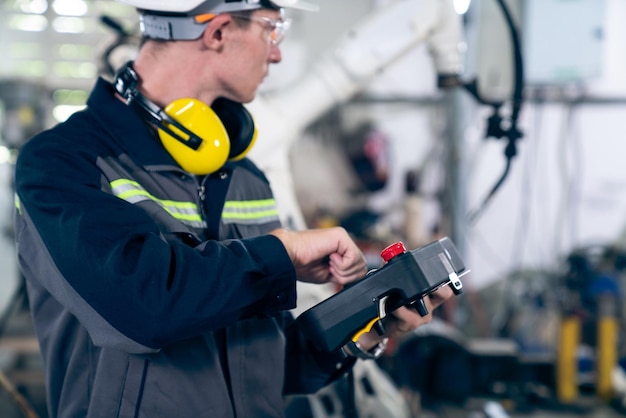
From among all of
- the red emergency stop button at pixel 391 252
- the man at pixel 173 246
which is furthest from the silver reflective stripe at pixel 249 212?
the red emergency stop button at pixel 391 252

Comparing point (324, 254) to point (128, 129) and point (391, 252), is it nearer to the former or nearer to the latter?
point (391, 252)

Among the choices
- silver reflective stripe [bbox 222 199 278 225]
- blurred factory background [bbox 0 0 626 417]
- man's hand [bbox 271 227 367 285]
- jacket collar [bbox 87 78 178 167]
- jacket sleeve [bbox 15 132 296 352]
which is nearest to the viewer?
jacket sleeve [bbox 15 132 296 352]

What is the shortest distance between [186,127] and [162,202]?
0.49 feet

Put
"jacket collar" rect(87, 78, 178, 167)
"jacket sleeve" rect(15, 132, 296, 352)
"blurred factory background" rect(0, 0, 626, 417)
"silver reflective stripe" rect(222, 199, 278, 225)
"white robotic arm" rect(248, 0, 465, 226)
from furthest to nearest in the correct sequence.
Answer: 1. "blurred factory background" rect(0, 0, 626, 417)
2. "white robotic arm" rect(248, 0, 465, 226)
3. "silver reflective stripe" rect(222, 199, 278, 225)
4. "jacket collar" rect(87, 78, 178, 167)
5. "jacket sleeve" rect(15, 132, 296, 352)

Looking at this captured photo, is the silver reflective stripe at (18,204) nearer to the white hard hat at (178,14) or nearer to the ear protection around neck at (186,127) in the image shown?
the ear protection around neck at (186,127)

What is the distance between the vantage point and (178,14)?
47.4 inches

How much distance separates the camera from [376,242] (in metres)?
4.12

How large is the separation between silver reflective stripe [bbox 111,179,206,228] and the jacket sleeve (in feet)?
0.19

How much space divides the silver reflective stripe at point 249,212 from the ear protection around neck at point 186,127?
88mm

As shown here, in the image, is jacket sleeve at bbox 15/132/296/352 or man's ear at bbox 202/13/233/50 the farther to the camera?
man's ear at bbox 202/13/233/50

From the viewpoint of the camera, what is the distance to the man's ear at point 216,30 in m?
1.21

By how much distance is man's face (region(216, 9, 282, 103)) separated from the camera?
49.5 inches

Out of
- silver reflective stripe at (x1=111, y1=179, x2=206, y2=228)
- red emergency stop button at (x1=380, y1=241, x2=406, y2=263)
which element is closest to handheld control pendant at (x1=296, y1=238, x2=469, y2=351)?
red emergency stop button at (x1=380, y1=241, x2=406, y2=263)

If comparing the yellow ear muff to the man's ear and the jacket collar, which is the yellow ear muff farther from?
the man's ear
